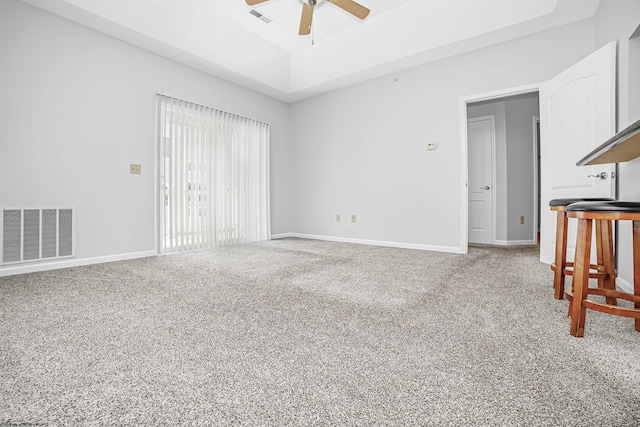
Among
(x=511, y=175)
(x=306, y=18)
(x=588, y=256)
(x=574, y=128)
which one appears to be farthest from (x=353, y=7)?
(x=511, y=175)

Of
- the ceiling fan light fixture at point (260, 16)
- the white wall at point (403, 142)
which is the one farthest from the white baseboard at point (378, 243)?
the ceiling fan light fixture at point (260, 16)

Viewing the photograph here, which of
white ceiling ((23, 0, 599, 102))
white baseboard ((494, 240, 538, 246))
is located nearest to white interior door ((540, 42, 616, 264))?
white ceiling ((23, 0, 599, 102))

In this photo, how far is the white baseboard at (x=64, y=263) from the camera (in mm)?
2643

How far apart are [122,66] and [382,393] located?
420 centimetres

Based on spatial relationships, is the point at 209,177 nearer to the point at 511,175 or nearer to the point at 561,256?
the point at 561,256

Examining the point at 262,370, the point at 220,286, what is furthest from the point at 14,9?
the point at 262,370

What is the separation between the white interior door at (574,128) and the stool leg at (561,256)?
89cm

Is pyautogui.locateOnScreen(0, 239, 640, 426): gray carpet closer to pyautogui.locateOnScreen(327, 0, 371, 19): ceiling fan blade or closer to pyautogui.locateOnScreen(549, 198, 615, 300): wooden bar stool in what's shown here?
pyautogui.locateOnScreen(549, 198, 615, 300): wooden bar stool

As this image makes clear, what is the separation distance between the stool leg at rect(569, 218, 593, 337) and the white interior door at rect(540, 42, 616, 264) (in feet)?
4.89

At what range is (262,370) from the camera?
1.10 meters

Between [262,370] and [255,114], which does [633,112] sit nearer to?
[262,370]

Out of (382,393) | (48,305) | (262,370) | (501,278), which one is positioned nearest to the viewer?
(382,393)

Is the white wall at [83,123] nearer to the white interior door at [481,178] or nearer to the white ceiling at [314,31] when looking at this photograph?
the white ceiling at [314,31]

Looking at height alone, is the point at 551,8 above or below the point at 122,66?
above
